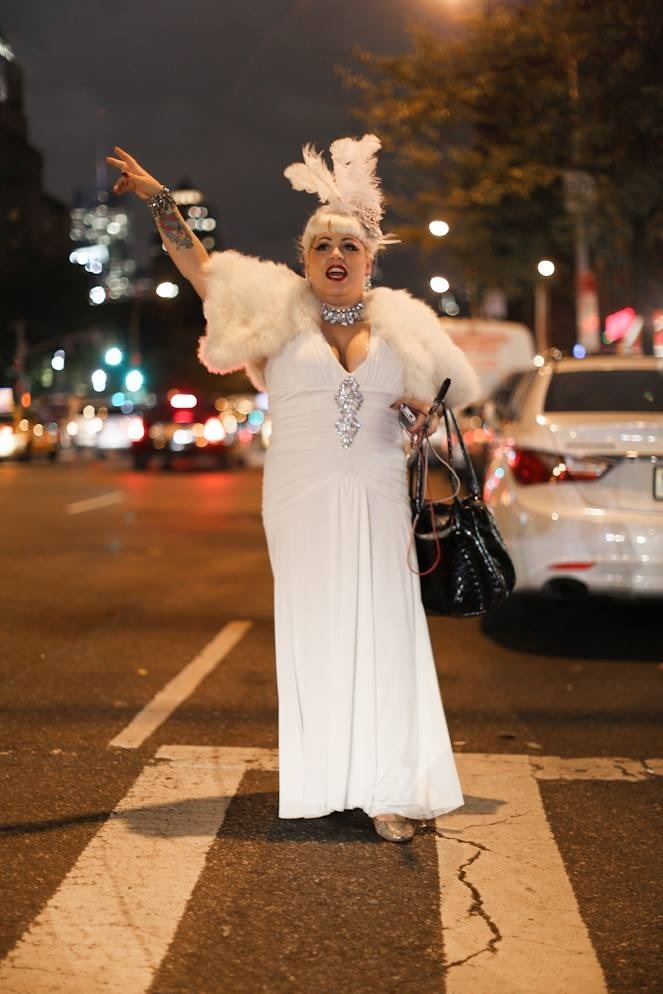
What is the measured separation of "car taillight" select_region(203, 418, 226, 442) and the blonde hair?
103 ft

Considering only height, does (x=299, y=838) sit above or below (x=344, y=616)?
below

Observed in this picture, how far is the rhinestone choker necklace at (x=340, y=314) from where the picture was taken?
15.8 ft

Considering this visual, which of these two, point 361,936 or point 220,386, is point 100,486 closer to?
point 361,936

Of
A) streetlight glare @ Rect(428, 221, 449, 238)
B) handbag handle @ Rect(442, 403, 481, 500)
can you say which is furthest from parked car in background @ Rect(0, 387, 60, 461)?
handbag handle @ Rect(442, 403, 481, 500)

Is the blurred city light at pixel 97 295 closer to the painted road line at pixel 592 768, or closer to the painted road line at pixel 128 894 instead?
the painted road line at pixel 592 768

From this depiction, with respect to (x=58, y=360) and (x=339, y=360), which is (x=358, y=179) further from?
(x=58, y=360)

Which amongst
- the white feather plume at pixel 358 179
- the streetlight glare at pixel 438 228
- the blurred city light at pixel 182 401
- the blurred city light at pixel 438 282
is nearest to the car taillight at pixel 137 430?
the blurred city light at pixel 182 401

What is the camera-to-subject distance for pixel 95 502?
70.5 feet

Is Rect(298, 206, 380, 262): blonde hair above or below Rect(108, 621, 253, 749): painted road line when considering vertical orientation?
above

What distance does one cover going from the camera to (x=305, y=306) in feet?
15.6

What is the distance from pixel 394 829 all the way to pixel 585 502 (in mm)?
3913

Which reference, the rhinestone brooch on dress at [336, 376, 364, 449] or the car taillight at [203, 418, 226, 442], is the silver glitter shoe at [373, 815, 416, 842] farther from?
the car taillight at [203, 418, 226, 442]

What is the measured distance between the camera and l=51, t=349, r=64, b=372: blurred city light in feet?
213

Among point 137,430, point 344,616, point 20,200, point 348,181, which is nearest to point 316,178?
point 348,181
